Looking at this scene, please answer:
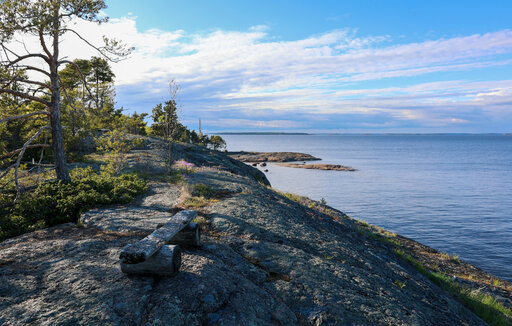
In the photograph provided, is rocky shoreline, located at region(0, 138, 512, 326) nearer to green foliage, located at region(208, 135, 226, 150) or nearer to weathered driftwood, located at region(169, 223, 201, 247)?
weathered driftwood, located at region(169, 223, 201, 247)

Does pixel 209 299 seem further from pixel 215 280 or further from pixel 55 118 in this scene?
pixel 55 118

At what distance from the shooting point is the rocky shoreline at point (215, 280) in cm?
527

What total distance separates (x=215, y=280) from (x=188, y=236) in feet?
5.75

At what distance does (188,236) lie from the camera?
759 cm

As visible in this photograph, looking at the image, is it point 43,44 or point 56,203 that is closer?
Answer: point 56,203

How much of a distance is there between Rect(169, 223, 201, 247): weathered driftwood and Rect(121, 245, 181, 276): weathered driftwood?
1.62 meters

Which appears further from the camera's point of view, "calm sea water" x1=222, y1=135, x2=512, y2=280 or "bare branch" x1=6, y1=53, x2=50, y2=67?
"calm sea water" x1=222, y1=135, x2=512, y2=280

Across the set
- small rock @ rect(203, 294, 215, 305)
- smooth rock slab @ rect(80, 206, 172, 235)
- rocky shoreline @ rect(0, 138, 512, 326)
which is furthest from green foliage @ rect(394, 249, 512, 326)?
smooth rock slab @ rect(80, 206, 172, 235)

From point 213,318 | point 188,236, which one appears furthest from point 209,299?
point 188,236

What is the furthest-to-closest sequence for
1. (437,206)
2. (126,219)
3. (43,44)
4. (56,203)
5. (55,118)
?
(437,206) < (55,118) < (43,44) < (56,203) < (126,219)

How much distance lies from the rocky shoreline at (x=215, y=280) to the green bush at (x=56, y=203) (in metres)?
0.72

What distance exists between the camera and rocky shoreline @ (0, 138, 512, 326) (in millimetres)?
5273

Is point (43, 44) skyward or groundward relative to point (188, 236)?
skyward

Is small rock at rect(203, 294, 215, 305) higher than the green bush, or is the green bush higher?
the green bush
